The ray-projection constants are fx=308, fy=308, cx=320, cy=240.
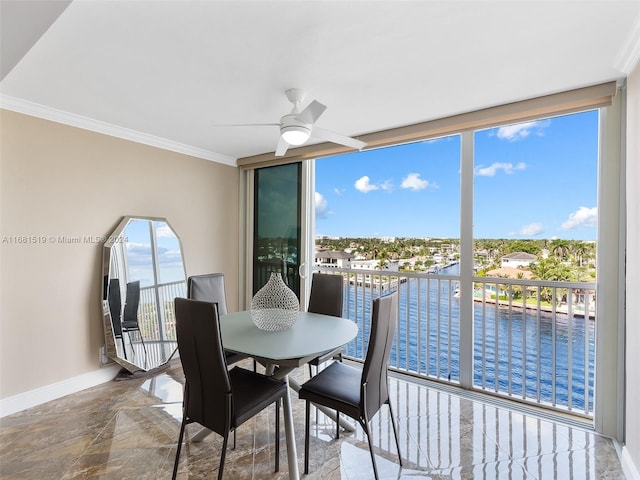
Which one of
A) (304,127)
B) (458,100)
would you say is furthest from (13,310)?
(458,100)

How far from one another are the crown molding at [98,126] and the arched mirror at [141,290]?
2.73 ft

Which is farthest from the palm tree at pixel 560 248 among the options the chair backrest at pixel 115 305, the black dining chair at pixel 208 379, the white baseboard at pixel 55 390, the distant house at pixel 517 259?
the white baseboard at pixel 55 390

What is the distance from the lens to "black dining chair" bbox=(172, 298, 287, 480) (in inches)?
61.6

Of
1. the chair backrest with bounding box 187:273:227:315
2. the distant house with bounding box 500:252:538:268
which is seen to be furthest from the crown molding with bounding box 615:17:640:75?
the chair backrest with bounding box 187:273:227:315

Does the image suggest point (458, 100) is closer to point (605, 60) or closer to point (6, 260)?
point (605, 60)

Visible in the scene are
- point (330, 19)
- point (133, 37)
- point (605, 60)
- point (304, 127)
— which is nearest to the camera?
point (330, 19)

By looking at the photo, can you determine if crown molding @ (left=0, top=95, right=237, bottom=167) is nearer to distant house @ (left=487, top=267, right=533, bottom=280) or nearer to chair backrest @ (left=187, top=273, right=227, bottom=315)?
chair backrest @ (left=187, top=273, right=227, bottom=315)

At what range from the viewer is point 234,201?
4262 mm

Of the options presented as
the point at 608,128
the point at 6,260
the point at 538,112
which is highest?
the point at 538,112

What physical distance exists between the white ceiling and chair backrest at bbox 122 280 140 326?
162 cm

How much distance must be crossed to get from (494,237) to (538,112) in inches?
41.0

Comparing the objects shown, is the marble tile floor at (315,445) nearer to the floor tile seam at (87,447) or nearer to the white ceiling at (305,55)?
the floor tile seam at (87,447)

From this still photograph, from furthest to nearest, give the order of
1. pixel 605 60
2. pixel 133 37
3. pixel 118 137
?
pixel 118 137
pixel 605 60
pixel 133 37

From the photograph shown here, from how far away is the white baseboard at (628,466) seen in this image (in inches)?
66.4
